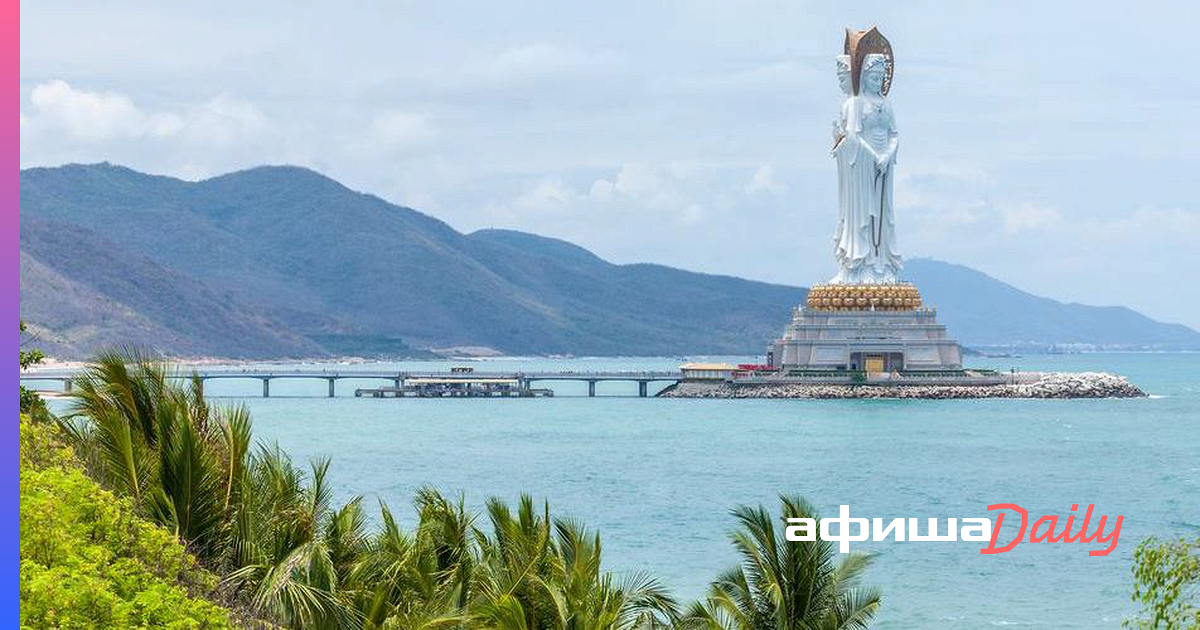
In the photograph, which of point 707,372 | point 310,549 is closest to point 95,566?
point 310,549

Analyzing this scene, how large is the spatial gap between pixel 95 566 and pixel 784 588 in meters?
6.32

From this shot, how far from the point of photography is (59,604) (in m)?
12.0

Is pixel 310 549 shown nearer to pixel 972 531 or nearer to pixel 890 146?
pixel 972 531

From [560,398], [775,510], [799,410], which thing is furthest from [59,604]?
[560,398]

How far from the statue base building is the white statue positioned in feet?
6.07

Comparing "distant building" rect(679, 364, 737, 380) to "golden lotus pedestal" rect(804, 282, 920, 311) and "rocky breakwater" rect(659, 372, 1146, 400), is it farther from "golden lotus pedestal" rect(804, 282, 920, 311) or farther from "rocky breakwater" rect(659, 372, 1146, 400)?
"golden lotus pedestal" rect(804, 282, 920, 311)

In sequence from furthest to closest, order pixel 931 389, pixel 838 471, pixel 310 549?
pixel 931 389
pixel 838 471
pixel 310 549

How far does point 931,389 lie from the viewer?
102 meters

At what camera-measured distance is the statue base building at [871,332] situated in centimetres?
10331

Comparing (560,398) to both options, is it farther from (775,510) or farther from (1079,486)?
(775,510)

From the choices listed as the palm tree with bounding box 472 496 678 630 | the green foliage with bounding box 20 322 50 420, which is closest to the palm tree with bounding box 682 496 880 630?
the palm tree with bounding box 472 496 678 630

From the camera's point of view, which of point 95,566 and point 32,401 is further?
point 32,401

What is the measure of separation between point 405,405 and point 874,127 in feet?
105

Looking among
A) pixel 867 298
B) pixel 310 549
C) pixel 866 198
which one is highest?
pixel 866 198
